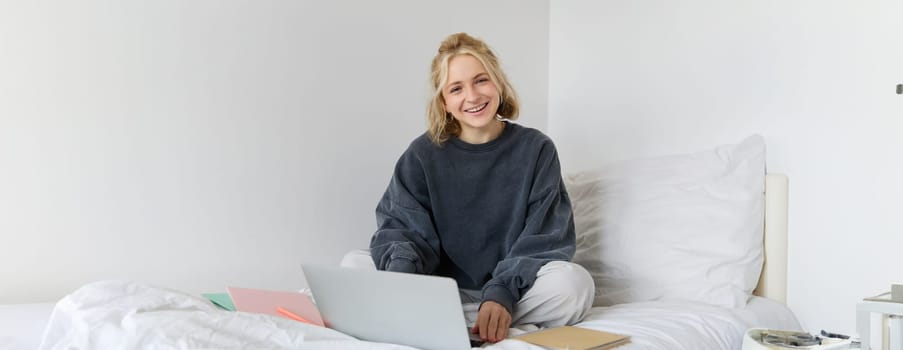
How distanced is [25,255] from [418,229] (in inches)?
28.9

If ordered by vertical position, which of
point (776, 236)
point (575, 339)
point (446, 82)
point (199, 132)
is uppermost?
point (446, 82)

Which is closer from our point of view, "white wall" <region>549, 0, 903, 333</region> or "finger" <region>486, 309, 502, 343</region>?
"finger" <region>486, 309, 502, 343</region>

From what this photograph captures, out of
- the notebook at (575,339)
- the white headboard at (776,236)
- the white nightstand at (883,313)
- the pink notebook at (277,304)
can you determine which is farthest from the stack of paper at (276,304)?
the white headboard at (776,236)

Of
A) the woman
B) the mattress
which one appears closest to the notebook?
the woman

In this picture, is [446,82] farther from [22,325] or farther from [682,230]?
[22,325]

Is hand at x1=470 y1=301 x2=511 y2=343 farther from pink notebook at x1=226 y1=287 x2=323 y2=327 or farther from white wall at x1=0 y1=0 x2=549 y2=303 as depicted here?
white wall at x1=0 y1=0 x2=549 y2=303

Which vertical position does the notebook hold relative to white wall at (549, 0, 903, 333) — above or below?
below

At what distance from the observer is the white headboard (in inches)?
65.7

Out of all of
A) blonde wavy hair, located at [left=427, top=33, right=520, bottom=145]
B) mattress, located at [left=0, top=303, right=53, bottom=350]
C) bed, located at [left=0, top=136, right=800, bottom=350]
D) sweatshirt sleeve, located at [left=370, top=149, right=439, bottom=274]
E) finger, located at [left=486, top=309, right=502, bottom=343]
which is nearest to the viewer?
mattress, located at [left=0, top=303, right=53, bottom=350]

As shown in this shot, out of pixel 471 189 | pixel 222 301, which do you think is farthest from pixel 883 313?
pixel 222 301

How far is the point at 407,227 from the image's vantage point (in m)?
1.61

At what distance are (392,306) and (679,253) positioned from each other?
776 millimetres

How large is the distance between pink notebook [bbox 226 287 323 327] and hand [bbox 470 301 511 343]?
241 mm

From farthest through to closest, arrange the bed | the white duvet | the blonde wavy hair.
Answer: the blonde wavy hair
the bed
the white duvet
